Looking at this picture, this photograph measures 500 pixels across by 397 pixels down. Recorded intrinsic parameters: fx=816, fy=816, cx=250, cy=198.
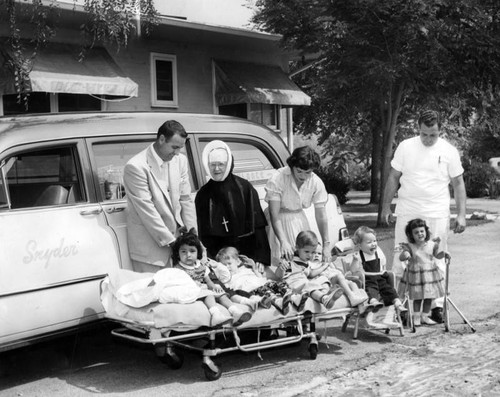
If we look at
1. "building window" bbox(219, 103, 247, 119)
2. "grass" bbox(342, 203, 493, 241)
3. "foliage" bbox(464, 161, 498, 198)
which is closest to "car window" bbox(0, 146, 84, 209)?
"grass" bbox(342, 203, 493, 241)

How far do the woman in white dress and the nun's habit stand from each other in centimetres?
19

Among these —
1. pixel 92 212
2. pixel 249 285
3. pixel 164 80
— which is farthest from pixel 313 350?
pixel 164 80

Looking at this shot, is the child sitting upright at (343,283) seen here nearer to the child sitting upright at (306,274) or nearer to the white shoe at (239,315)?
the child sitting upright at (306,274)

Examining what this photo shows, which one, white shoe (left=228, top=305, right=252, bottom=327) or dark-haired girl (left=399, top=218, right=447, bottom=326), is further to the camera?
dark-haired girl (left=399, top=218, right=447, bottom=326)

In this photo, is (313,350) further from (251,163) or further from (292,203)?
(251,163)

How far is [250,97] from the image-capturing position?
56.9ft

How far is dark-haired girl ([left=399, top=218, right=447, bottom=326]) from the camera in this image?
7.49 meters

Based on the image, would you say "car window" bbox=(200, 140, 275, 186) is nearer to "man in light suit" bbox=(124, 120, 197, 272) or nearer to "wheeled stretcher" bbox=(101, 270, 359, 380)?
"man in light suit" bbox=(124, 120, 197, 272)

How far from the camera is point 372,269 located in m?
7.25

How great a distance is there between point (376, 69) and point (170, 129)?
9.25m

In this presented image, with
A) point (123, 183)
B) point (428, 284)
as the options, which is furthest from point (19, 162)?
point (428, 284)

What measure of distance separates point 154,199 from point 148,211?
0.18 metres

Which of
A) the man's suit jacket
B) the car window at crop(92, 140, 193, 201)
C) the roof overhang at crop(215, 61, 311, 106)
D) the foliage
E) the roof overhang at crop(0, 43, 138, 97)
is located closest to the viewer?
the man's suit jacket

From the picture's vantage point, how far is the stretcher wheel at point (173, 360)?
5965 millimetres
